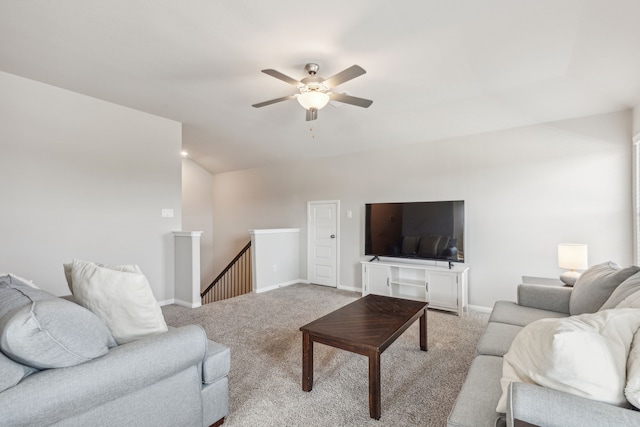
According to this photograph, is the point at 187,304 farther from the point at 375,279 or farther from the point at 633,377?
the point at 633,377

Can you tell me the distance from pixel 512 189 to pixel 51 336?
14.9ft

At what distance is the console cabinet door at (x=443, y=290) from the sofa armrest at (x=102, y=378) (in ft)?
11.0

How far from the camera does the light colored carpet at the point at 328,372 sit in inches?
76.9

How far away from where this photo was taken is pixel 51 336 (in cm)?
119

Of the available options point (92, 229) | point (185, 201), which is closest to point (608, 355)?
point (92, 229)

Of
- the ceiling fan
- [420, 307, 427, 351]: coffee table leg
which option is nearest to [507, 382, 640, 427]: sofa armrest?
[420, 307, 427, 351]: coffee table leg

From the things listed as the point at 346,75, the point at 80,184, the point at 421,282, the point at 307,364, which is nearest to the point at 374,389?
the point at 307,364

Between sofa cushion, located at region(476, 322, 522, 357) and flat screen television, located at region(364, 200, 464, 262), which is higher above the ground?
flat screen television, located at region(364, 200, 464, 262)

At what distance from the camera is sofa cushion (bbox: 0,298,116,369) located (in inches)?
44.1

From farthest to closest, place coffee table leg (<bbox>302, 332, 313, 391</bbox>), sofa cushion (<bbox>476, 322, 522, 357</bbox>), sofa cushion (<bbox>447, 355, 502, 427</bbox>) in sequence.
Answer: coffee table leg (<bbox>302, 332, 313, 391</bbox>), sofa cushion (<bbox>476, 322, 522, 357</bbox>), sofa cushion (<bbox>447, 355, 502, 427</bbox>)

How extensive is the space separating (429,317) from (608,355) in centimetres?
304

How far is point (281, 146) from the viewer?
551 cm

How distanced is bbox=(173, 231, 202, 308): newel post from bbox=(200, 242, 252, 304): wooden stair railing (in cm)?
183

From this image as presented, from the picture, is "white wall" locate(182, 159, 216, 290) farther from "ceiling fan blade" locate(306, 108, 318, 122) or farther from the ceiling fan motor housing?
the ceiling fan motor housing
